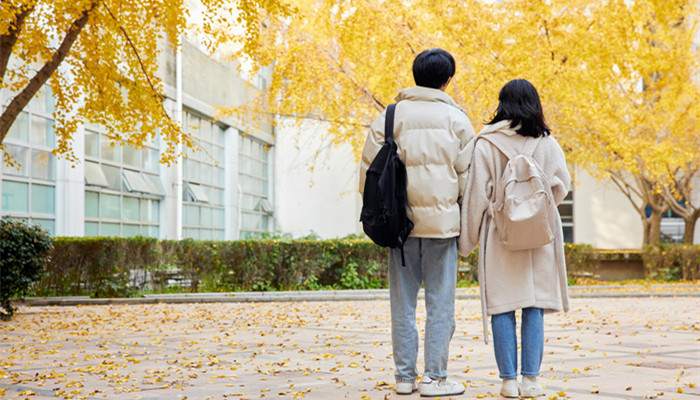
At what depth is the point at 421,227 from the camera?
4488 millimetres

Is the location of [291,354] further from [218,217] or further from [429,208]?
[218,217]

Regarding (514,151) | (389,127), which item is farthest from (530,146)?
(389,127)

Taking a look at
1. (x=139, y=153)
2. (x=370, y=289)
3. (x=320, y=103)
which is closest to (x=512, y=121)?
(x=370, y=289)

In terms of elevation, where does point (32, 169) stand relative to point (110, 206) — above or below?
above

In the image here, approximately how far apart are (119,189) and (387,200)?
1630cm

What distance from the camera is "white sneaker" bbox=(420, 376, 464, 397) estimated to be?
452 cm

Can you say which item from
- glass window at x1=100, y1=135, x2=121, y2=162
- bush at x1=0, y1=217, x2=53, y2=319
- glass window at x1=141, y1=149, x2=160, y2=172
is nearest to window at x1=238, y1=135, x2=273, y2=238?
glass window at x1=141, y1=149, x2=160, y2=172

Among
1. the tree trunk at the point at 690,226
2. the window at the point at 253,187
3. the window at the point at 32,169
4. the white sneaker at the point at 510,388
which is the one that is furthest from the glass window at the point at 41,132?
the tree trunk at the point at 690,226

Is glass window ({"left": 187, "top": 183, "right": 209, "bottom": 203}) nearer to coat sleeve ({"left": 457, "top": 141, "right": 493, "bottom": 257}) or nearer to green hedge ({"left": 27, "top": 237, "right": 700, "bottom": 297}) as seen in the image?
green hedge ({"left": 27, "top": 237, "right": 700, "bottom": 297})

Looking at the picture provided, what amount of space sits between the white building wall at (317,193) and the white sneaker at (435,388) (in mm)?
25185

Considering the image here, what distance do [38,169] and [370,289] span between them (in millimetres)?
7222

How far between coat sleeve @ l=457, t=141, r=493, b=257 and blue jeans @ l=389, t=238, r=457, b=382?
0.30 ft

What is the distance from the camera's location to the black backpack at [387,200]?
4.44 metres

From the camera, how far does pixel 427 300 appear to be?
182 inches
